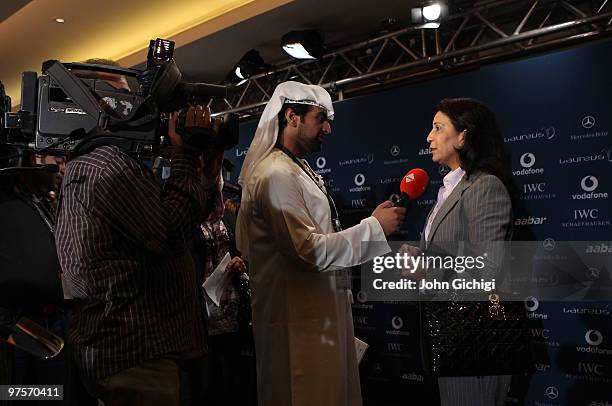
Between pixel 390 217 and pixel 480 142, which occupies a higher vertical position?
pixel 480 142

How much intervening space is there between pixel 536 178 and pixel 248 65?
9.06ft

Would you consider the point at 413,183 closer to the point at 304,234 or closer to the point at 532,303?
the point at 304,234

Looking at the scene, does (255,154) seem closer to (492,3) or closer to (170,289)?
(170,289)

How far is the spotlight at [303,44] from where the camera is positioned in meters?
4.37

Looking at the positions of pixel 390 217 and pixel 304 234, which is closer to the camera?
pixel 304 234

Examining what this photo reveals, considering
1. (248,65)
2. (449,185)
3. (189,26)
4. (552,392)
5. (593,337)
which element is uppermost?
(189,26)

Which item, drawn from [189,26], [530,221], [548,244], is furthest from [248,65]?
[548,244]

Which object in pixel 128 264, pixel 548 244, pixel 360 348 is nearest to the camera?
pixel 128 264

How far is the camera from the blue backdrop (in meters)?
2.99

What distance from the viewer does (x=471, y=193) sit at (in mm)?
2131

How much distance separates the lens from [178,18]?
4.95 m

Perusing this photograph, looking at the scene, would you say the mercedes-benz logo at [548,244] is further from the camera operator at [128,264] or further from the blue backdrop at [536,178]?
the camera operator at [128,264]

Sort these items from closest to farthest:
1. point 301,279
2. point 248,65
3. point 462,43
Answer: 1. point 301,279
2. point 462,43
3. point 248,65

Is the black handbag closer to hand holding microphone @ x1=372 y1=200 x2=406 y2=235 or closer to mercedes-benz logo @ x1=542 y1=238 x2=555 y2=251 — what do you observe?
hand holding microphone @ x1=372 y1=200 x2=406 y2=235
